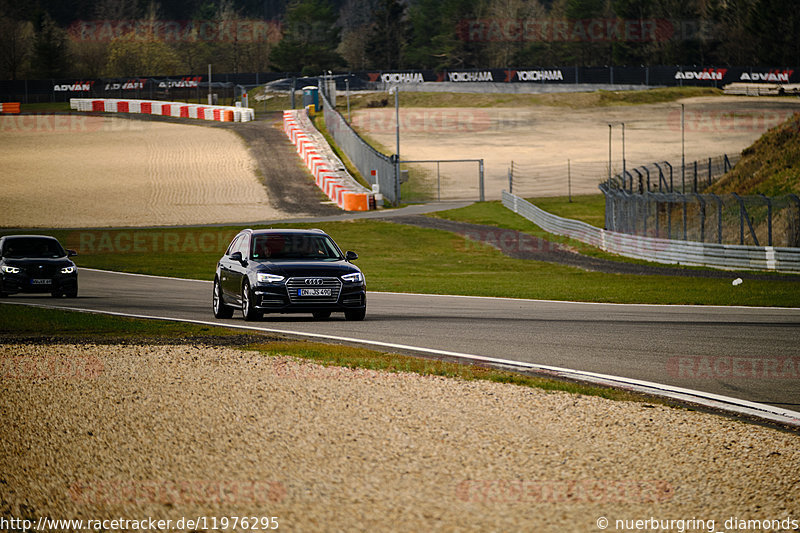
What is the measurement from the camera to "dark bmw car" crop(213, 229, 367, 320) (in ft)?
54.1

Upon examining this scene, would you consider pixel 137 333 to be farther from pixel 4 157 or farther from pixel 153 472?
pixel 4 157

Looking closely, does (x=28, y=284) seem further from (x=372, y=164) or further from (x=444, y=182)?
(x=444, y=182)

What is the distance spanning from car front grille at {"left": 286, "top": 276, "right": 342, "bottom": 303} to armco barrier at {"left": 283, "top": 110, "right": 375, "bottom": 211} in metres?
36.6

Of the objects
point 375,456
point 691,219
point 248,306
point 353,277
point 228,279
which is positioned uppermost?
point 375,456

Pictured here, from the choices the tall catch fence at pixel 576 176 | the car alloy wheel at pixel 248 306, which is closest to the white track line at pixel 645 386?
the car alloy wheel at pixel 248 306

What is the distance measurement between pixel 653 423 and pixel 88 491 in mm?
4664

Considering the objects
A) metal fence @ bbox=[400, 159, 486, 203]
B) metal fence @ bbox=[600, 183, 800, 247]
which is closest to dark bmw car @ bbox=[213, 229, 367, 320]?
metal fence @ bbox=[600, 183, 800, 247]

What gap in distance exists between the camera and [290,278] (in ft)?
53.9

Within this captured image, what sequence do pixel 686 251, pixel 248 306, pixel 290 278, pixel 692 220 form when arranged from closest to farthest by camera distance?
1. pixel 290 278
2. pixel 248 306
3. pixel 686 251
4. pixel 692 220

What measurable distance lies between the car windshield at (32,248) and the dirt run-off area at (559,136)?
41.3 m

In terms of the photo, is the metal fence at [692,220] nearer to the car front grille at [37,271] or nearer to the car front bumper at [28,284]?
the car front bumper at [28,284]

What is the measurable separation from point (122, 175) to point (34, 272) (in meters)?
41.5

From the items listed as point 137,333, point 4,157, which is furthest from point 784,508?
point 4,157

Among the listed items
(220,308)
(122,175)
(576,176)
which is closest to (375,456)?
(220,308)
